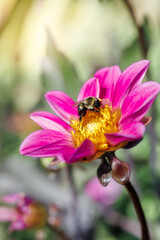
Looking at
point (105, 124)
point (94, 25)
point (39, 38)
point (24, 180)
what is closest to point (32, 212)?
point (105, 124)

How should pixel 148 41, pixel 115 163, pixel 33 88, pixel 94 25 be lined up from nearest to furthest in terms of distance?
pixel 115 163
pixel 148 41
pixel 94 25
pixel 33 88

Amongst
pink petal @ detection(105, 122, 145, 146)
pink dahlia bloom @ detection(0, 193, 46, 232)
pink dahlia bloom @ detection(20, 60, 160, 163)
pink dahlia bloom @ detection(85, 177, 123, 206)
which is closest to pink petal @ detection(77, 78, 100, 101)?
pink dahlia bloom @ detection(20, 60, 160, 163)

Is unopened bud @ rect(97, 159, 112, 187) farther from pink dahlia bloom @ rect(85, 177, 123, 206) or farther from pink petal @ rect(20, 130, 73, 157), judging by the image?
pink dahlia bloom @ rect(85, 177, 123, 206)

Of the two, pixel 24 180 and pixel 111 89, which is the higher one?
pixel 111 89

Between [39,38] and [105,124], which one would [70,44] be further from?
[105,124]

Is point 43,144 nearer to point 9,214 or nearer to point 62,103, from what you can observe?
point 62,103

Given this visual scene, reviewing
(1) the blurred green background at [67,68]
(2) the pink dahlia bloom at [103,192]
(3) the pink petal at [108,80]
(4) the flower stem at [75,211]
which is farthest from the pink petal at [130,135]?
(2) the pink dahlia bloom at [103,192]
